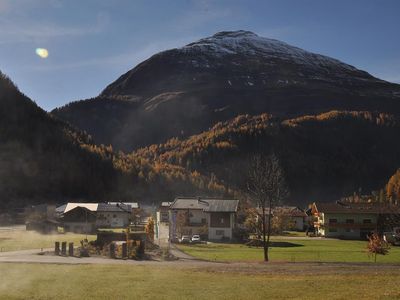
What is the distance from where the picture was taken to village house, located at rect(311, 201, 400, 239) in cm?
12062

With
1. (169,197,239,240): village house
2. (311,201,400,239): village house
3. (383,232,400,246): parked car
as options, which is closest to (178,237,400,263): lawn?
→ (383,232,400,246): parked car

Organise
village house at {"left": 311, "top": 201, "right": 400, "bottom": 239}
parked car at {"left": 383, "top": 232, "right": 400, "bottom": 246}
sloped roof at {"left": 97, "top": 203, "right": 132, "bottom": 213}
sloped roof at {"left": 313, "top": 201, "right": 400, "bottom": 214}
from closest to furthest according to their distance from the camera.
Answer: parked car at {"left": 383, "top": 232, "right": 400, "bottom": 246} → village house at {"left": 311, "top": 201, "right": 400, "bottom": 239} → sloped roof at {"left": 313, "top": 201, "right": 400, "bottom": 214} → sloped roof at {"left": 97, "top": 203, "right": 132, "bottom": 213}

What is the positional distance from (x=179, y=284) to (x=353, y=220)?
96.7 metres

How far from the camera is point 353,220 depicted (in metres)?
122

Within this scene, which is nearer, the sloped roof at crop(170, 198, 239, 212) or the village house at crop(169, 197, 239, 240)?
the village house at crop(169, 197, 239, 240)

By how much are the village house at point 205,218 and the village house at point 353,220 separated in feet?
83.7

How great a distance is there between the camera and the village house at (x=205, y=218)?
106875 mm

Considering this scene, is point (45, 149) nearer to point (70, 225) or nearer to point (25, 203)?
point (25, 203)

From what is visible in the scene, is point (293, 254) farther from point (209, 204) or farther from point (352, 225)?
point (352, 225)

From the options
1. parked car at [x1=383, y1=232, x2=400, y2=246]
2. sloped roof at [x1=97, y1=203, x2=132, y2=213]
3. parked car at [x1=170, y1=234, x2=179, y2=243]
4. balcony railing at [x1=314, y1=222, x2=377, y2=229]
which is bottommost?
parked car at [x1=170, y1=234, x2=179, y2=243]

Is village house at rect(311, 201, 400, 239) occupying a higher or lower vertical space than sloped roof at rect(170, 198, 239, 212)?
lower

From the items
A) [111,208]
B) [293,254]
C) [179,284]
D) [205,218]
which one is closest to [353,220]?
[205,218]

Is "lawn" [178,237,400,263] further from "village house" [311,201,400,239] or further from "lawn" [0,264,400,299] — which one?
"village house" [311,201,400,239]

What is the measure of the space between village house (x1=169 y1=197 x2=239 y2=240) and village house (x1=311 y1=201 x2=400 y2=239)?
25513mm
